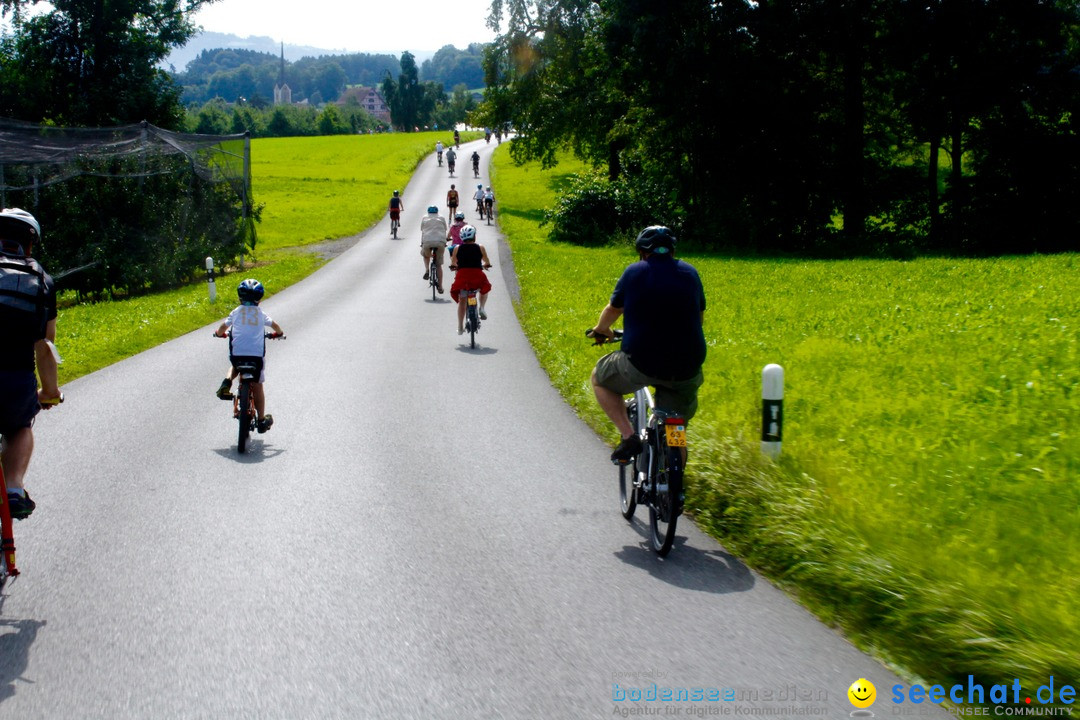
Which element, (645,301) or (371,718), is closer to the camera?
(371,718)

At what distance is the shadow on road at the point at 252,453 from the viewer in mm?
8486

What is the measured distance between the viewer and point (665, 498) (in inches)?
237

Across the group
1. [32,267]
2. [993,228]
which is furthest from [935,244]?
[32,267]

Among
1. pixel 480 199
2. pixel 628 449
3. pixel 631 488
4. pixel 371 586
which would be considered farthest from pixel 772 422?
pixel 480 199

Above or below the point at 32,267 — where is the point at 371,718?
below

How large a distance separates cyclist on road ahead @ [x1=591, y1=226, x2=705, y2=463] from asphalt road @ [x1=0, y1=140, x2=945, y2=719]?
3.04 feet

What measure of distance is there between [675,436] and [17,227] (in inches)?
148

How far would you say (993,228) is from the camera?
3044cm

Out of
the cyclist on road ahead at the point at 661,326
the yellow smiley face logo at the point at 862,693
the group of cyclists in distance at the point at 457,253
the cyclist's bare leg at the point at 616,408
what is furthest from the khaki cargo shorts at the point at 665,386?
the group of cyclists in distance at the point at 457,253

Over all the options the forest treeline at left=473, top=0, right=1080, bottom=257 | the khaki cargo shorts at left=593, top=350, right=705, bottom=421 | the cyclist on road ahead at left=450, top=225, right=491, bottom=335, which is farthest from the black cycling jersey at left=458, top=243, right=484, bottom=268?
the forest treeline at left=473, top=0, right=1080, bottom=257

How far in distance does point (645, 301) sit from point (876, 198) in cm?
2962

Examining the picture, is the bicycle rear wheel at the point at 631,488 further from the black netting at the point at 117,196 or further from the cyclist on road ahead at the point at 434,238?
the black netting at the point at 117,196

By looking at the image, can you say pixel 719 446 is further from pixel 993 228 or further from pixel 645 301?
pixel 993 228

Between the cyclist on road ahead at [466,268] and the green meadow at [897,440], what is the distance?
1.28 meters
